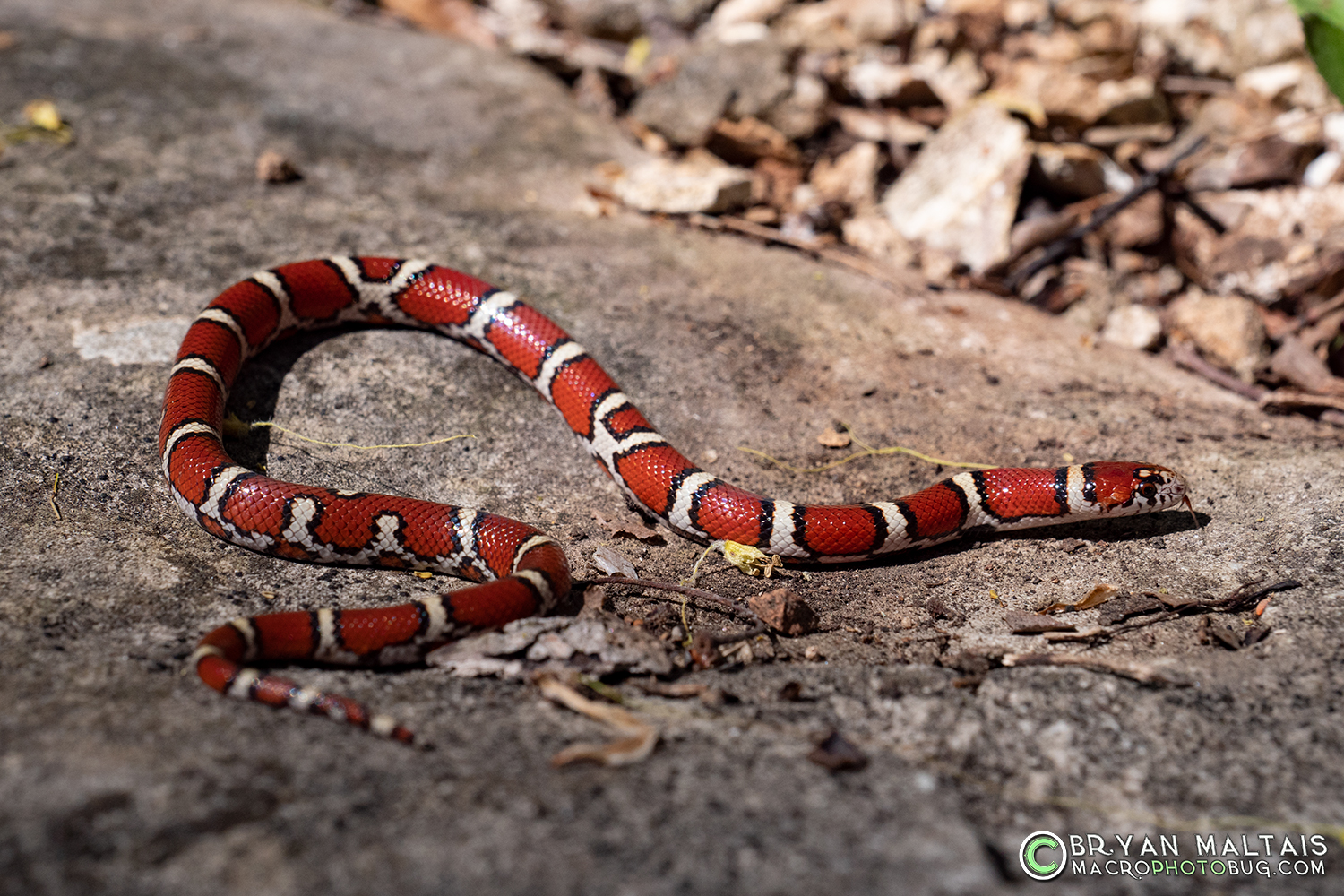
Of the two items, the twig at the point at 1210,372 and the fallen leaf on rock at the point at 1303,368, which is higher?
the fallen leaf on rock at the point at 1303,368

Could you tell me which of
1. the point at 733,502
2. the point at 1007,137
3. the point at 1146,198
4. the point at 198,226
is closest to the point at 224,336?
the point at 198,226

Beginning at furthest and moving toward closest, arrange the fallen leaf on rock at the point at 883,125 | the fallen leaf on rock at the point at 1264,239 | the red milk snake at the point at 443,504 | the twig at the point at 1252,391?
the fallen leaf on rock at the point at 883,125, the fallen leaf on rock at the point at 1264,239, the twig at the point at 1252,391, the red milk snake at the point at 443,504

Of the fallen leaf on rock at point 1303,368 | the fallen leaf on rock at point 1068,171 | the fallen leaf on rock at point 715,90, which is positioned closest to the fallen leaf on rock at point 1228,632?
the fallen leaf on rock at point 1303,368

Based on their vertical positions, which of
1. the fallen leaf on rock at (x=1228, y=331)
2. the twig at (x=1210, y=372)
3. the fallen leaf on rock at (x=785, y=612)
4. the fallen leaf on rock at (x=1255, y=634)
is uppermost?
the fallen leaf on rock at (x=1228, y=331)

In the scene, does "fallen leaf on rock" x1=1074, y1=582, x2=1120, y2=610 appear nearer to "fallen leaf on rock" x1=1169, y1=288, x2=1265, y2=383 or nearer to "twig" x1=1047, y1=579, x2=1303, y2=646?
"twig" x1=1047, y1=579, x2=1303, y2=646

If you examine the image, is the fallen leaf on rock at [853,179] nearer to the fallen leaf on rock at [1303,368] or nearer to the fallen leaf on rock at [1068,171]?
the fallen leaf on rock at [1068,171]

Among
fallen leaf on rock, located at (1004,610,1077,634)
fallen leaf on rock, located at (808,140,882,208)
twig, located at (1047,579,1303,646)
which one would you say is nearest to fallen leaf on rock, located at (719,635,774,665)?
fallen leaf on rock, located at (1004,610,1077,634)

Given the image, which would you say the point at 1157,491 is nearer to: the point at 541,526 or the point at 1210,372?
the point at 1210,372
